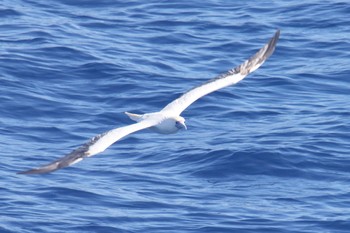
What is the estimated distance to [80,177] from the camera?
1709cm

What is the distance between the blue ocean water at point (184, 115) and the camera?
1592 cm

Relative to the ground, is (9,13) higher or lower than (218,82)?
higher

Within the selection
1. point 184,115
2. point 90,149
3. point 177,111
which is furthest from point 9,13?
point 90,149

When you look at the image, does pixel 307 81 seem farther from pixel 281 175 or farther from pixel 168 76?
pixel 281 175

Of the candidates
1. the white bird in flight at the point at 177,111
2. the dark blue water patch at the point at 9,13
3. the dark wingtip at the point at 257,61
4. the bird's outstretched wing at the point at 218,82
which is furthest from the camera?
the dark blue water patch at the point at 9,13

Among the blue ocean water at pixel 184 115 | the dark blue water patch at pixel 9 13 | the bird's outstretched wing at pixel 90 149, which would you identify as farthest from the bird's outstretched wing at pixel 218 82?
the dark blue water patch at pixel 9 13

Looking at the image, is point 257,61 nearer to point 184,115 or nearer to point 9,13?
point 184,115

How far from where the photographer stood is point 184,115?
1986 centimetres

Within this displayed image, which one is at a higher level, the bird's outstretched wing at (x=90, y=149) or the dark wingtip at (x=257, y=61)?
the dark wingtip at (x=257, y=61)

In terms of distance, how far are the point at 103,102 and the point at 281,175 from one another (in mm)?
4177

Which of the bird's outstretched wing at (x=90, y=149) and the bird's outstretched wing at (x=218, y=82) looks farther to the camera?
the bird's outstretched wing at (x=218, y=82)

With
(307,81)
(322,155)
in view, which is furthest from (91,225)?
(307,81)

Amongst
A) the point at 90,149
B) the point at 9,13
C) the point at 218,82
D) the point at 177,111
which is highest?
the point at 9,13

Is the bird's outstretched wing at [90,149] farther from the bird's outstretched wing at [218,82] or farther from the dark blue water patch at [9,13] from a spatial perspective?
the dark blue water patch at [9,13]
